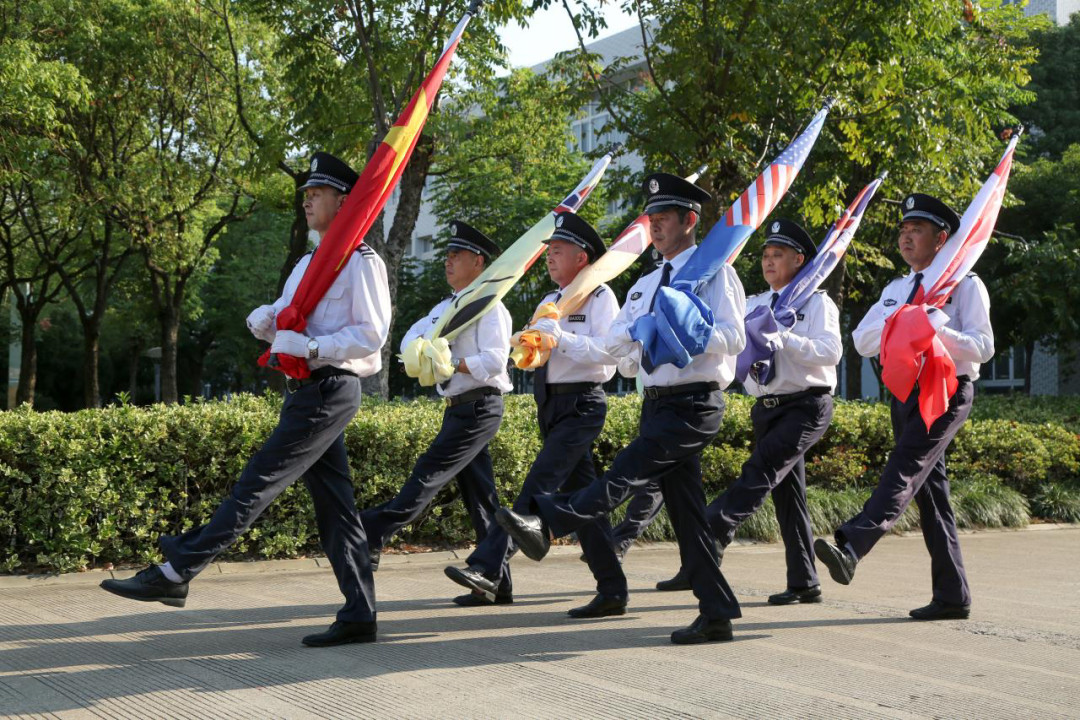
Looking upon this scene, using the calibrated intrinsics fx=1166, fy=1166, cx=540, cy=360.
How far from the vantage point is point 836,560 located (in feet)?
19.1

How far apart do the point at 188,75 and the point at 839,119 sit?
1570 centimetres

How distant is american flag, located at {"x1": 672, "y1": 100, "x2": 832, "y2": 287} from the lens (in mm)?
5605

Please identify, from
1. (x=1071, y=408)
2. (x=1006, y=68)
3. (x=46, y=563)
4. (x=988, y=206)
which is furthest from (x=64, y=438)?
(x=1071, y=408)

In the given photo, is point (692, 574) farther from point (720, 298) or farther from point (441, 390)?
point (441, 390)

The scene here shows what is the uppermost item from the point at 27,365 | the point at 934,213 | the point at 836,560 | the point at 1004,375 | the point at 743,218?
the point at 1004,375

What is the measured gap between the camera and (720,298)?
5.58m

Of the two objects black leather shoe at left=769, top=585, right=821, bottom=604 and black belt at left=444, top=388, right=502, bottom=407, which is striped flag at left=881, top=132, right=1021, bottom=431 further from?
black belt at left=444, top=388, right=502, bottom=407

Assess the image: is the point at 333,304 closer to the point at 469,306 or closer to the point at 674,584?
the point at 469,306

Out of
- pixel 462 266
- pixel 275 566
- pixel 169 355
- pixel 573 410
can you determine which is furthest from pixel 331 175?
pixel 169 355

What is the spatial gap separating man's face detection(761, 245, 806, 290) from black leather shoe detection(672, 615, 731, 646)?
100 inches

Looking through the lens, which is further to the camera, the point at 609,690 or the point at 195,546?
the point at 195,546

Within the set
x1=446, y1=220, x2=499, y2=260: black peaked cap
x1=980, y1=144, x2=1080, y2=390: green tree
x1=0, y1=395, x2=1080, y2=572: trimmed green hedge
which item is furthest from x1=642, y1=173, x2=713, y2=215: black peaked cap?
x1=980, y1=144, x2=1080, y2=390: green tree

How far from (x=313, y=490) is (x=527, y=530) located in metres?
1.14

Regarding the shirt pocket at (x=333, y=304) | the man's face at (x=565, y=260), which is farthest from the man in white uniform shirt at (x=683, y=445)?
the shirt pocket at (x=333, y=304)
